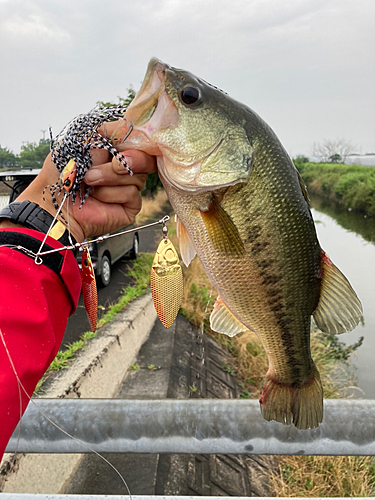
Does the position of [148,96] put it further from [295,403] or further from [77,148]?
[295,403]

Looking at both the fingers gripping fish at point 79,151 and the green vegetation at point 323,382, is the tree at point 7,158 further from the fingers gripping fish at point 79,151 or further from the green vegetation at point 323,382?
the fingers gripping fish at point 79,151

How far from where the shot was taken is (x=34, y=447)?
1.73 m

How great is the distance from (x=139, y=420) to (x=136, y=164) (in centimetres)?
118

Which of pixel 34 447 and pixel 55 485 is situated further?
pixel 55 485

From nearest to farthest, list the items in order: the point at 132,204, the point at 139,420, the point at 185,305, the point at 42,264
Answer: the point at 42,264 → the point at 132,204 → the point at 139,420 → the point at 185,305

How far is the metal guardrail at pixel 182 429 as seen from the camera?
5.53 ft

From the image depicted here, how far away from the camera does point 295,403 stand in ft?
4.76

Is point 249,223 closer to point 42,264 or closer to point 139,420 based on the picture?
point 42,264

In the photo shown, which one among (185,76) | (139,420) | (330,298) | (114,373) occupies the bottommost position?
(114,373)

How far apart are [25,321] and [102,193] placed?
0.58m

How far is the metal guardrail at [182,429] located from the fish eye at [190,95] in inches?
52.1

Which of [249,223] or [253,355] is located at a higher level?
[249,223]

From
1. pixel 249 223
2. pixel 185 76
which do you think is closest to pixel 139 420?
pixel 249 223

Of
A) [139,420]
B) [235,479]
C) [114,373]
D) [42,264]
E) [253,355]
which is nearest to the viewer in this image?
[42,264]
